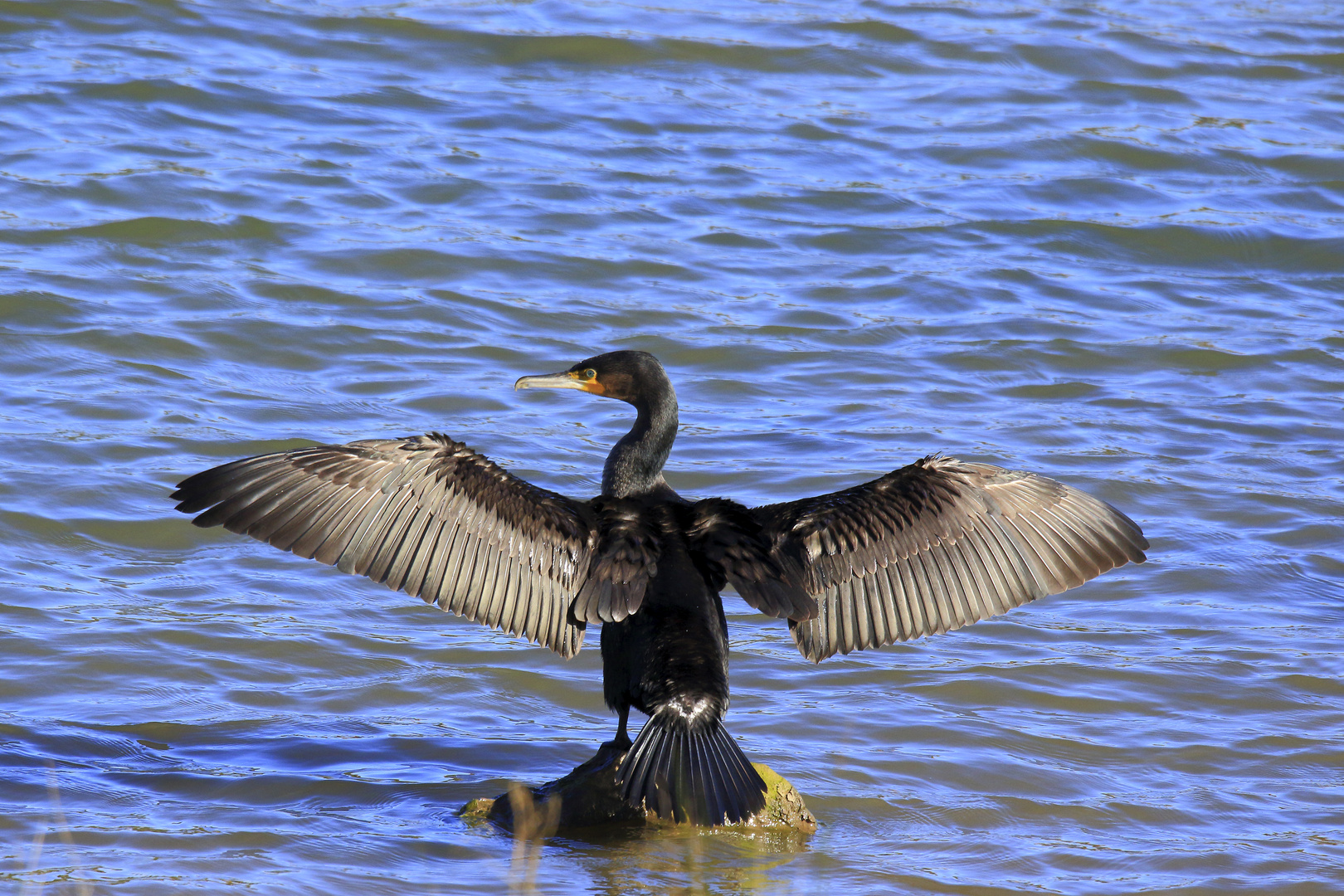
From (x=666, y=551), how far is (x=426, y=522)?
734 mm

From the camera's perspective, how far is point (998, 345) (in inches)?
373

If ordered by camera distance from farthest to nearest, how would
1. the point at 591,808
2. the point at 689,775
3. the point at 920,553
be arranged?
the point at 920,553
the point at 591,808
the point at 689,775

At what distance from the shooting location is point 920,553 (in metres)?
5.07

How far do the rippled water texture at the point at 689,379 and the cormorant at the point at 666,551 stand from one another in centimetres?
49

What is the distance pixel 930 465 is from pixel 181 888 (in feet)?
8.50

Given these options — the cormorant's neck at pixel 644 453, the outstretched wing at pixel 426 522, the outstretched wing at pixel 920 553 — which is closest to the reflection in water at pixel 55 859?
the outstretched wing at pixel 426 522

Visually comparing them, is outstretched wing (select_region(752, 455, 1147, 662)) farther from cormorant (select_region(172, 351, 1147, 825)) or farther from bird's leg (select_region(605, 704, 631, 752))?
bird's leg (select_region(605, 704, 631, 752))

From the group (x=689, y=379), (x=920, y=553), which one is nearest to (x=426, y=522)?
(x=920, y=553)

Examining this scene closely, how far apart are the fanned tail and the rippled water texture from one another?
1.01 feet

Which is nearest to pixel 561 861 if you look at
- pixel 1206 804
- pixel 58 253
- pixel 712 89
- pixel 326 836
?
pixel 326 836

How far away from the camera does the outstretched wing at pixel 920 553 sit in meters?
5.00

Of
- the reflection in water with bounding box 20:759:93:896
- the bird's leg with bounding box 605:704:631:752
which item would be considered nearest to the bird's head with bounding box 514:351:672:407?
the bird's leg with bounding box 605:704:631:752

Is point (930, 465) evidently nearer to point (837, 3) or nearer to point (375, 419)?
point (375, 419)

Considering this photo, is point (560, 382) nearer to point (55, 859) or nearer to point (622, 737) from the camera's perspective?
point (622, 737)
